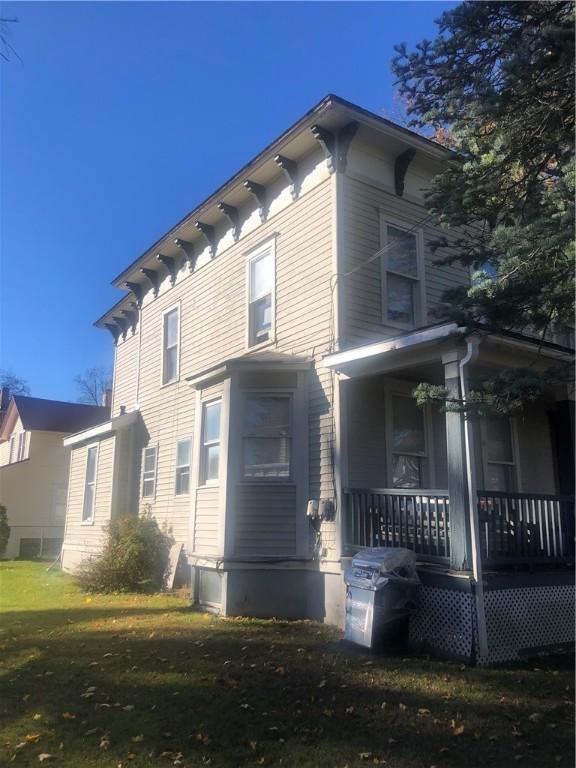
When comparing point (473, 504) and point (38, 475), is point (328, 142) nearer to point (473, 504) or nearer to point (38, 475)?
point (473, 504)

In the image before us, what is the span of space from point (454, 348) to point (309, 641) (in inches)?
155

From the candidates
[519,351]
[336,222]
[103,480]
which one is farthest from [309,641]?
[103,480]

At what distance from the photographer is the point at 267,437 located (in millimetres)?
9852

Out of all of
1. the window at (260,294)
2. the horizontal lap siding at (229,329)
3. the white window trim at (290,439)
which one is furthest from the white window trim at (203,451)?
the window at (260,294)

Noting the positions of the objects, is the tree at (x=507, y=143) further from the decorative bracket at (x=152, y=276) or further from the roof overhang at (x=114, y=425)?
the roof overhang at (x=114, y=425)

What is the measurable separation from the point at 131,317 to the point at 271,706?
13.7 m

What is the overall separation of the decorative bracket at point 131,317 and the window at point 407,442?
31.2ft

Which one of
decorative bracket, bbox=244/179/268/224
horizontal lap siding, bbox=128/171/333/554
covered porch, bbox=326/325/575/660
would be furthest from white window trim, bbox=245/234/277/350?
covered porch, bbox=326/325/575/660

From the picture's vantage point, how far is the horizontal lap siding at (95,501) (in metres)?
15.3

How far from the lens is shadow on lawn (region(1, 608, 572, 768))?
4.42 metres

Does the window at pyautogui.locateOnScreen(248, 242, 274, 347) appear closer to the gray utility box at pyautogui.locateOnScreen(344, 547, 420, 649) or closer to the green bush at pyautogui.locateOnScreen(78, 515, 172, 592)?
the green bush at pyautogui.locateOnScreen(78, 515, 172, 592)

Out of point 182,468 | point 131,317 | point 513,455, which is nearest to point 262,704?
point 513,455

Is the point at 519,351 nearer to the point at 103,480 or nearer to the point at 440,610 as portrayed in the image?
the point at 440,610

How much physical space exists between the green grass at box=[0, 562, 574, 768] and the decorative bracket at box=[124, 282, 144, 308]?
33.4ft
